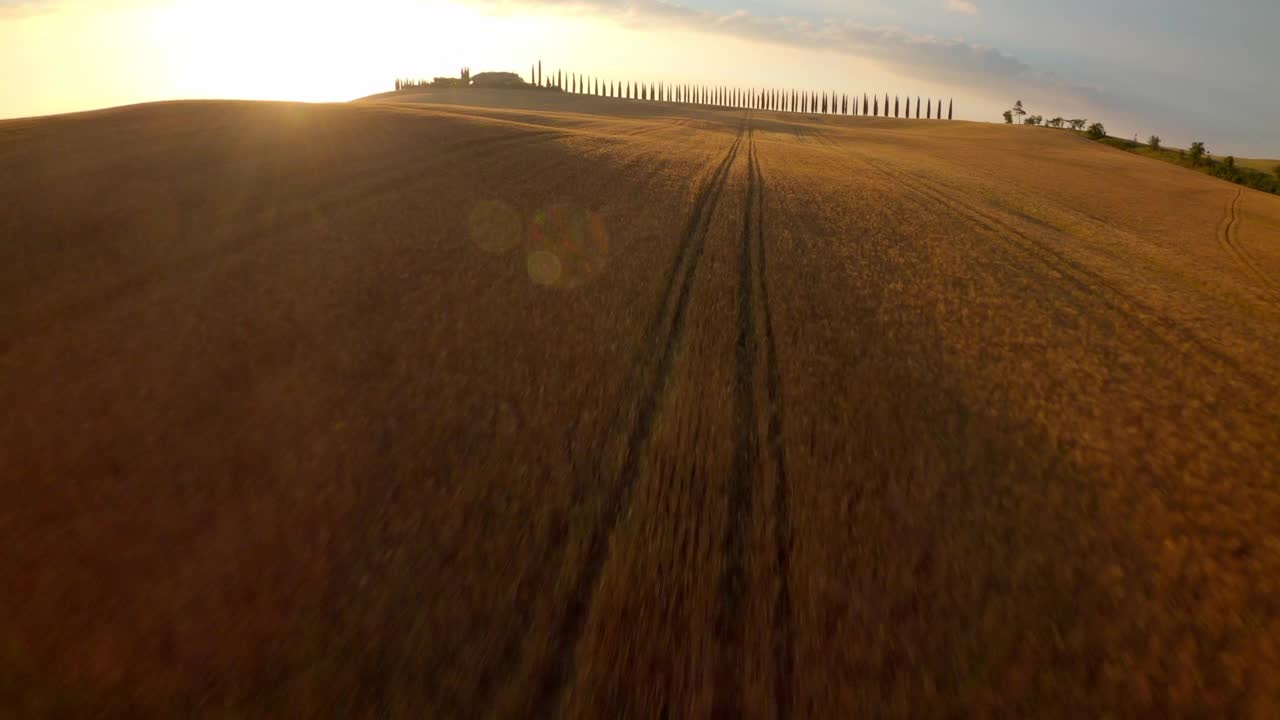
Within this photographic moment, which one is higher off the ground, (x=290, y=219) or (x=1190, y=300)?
(x=290, y=219)

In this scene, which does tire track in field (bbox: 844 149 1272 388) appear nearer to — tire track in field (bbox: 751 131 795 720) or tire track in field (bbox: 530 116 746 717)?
tire track in field (bbox: 751 131 795 720)

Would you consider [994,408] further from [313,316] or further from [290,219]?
[290,219]

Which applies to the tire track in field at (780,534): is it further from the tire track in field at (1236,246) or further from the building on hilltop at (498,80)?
the building on hilltop at (498,80)

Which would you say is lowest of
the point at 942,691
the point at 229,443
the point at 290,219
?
the point at 942,691

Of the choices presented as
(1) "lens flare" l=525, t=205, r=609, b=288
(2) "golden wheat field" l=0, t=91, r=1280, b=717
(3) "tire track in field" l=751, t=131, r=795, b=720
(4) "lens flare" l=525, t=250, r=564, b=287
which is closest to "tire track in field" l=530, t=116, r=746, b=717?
(2) "golden wheat field" l=0, t=91, r=1280, b=717

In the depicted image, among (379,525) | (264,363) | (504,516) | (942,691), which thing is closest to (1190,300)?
(942,691)

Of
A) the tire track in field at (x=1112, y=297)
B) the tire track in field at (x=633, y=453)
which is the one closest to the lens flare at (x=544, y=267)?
the tire track in field at (x=633, y=453)

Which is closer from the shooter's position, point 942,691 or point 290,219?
point 942,691
